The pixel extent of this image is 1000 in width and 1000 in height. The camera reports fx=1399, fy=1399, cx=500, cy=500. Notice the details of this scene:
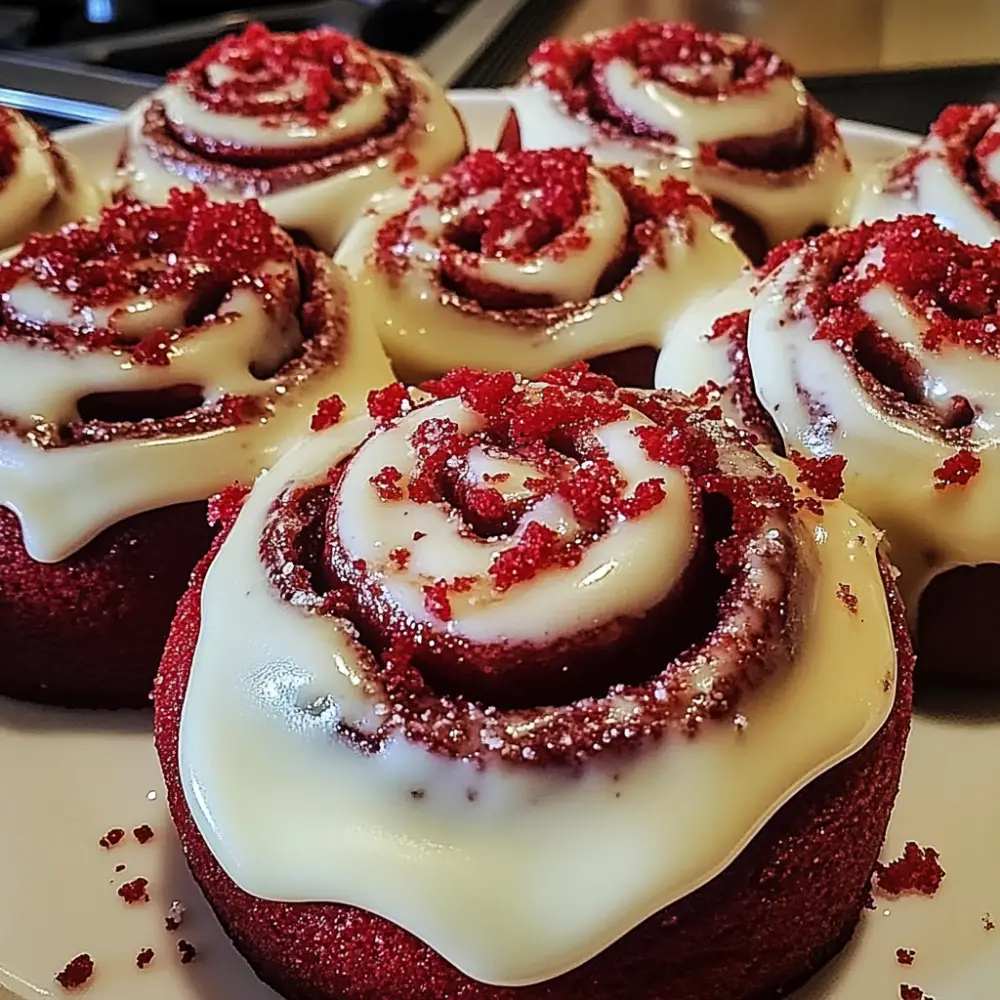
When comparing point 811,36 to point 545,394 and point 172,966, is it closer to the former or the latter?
point 545,394

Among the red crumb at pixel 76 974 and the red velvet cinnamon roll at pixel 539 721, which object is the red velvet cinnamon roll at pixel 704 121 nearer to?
the red velvet cinnamon roll at pixel 539 721

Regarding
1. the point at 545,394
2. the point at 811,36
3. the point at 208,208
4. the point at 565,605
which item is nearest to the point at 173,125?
the point at 208,208

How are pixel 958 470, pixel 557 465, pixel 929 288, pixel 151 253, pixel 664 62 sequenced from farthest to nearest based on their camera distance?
pixel 664 62 < pixel 151 253 < pixel 929 288 < pixel 958 470 < pixel 557 465

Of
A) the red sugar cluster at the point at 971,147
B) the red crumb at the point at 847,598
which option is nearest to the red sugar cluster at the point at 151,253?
the red crumb at the point at 847,598

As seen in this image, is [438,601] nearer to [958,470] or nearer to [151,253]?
[958,470]

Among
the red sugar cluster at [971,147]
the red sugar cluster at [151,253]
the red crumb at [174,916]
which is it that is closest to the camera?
the red crumb at [174,916]

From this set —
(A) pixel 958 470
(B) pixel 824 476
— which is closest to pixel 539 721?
(B) pixel 824 476

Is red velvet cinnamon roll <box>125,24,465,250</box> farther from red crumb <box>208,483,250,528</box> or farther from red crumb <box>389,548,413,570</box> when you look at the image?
red crumb <box>389,548,413,570</box>
